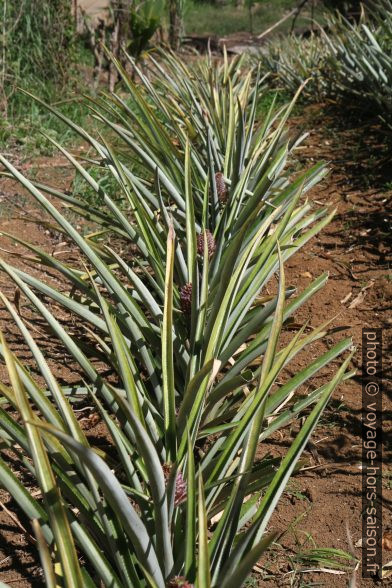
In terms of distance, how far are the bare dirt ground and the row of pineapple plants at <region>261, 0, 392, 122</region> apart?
0.26 metres

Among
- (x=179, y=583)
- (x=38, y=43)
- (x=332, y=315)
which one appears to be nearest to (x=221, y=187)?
(x=332, y=315)

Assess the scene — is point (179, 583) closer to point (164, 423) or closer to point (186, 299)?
point (164, 423)


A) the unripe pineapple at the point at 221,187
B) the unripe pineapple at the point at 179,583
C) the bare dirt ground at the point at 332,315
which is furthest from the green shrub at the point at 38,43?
the unripe pineapple at the point at 179,583

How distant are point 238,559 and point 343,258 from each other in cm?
230

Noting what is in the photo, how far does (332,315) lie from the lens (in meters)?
2.79

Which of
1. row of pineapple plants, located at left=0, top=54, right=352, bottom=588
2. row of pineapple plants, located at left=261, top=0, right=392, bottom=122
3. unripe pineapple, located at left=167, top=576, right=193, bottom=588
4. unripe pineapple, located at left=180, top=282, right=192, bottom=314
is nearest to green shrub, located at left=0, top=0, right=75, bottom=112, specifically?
row of pineapple plants, located at left=261, top=0, right=392, bottom=122

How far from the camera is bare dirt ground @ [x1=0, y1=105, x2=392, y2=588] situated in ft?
5.39

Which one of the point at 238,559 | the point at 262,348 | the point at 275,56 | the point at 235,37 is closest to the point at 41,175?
the point at 262,348

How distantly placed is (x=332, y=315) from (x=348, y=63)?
296 cm

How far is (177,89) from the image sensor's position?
3.84 metres

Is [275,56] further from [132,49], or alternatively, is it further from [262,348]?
[262,348]

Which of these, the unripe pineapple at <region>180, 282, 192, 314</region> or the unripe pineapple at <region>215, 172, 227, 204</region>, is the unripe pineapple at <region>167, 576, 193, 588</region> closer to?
the unripe pineapple at <region>180, 282, 192, 314</region>

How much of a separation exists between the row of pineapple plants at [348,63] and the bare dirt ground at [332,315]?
0.26 meters

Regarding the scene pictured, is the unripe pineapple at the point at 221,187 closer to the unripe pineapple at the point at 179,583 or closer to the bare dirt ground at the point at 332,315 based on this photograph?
the bare dirt ground at the point at 332,315
